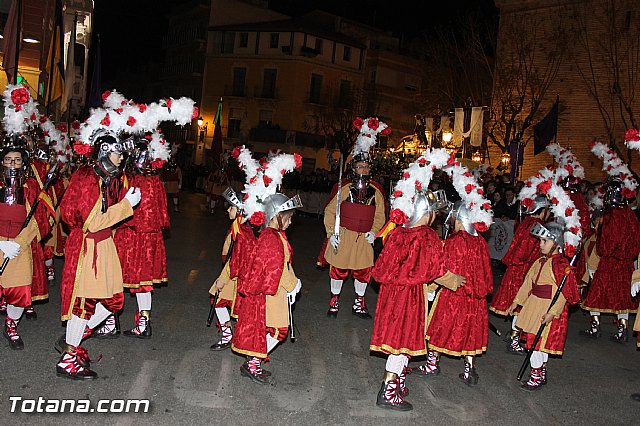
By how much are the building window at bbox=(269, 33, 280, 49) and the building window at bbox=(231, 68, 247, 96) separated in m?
3.00

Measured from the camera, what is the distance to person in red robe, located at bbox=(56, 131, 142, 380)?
18.4ft

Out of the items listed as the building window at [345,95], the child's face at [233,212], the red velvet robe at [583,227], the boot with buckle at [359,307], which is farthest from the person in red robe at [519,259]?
the building window at [345,95]

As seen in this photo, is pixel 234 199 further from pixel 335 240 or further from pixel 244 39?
pixel 244 39

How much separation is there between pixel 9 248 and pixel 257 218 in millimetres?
2539

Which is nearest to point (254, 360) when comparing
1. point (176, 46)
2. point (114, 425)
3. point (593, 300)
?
point (114, 425)

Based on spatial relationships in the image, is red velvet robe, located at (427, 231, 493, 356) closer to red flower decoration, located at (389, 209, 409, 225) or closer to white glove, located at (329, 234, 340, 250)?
red flower decoration, located at (389, 209, 409, 225)

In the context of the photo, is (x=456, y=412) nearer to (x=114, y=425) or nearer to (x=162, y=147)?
(x=114, y=425)

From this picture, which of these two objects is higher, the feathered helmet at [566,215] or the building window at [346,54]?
the building window at [346,54]

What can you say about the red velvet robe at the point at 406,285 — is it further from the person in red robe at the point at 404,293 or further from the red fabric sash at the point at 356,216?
the red fabric sash at the point at 356,216

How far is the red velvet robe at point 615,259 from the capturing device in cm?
885

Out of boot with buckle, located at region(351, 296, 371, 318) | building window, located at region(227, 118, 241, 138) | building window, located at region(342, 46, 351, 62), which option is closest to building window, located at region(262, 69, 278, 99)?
building window, located at region(227, 118, 241, 138)

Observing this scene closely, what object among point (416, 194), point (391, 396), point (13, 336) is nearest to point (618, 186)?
point (416, 194)

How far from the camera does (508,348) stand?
25.7 ft

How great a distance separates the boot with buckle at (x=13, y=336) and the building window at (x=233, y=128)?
4702cm
